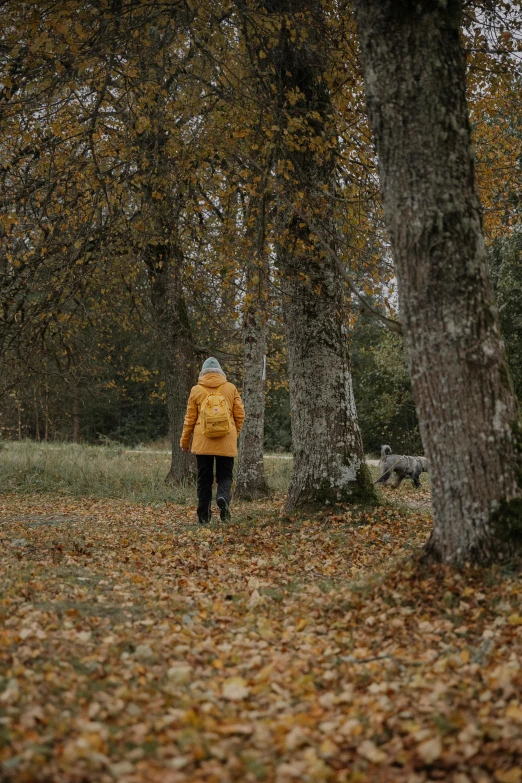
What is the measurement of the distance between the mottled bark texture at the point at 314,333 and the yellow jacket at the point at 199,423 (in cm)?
84

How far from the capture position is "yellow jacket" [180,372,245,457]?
8.41 meters

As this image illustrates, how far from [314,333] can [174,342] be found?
608 cm

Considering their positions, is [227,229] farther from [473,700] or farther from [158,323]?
[473,700]

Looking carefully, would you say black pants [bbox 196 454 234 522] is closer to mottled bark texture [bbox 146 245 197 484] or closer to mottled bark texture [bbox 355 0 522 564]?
mottled bark texture [bbox 355 0 522 564]

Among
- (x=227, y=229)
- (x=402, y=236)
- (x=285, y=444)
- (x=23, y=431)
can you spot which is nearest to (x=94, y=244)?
(x=227, y=229)

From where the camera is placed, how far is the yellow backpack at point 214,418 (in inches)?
326

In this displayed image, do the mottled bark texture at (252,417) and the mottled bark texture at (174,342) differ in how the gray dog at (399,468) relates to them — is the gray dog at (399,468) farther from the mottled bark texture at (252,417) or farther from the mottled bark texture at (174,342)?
the mottled bark texture at (174,342)

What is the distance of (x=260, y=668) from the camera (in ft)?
12.6

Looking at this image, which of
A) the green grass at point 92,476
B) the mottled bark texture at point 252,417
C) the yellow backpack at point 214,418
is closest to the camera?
the yellow backpack at point 214,418

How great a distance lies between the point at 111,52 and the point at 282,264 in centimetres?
286

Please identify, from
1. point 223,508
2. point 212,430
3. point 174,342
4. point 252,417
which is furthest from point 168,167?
point 174,342

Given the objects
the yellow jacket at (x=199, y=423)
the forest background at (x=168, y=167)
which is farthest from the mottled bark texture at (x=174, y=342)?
the yellow jacket at (x=199, y=423)

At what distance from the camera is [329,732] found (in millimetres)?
3020

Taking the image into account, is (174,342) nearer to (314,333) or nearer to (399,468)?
(399,468)
